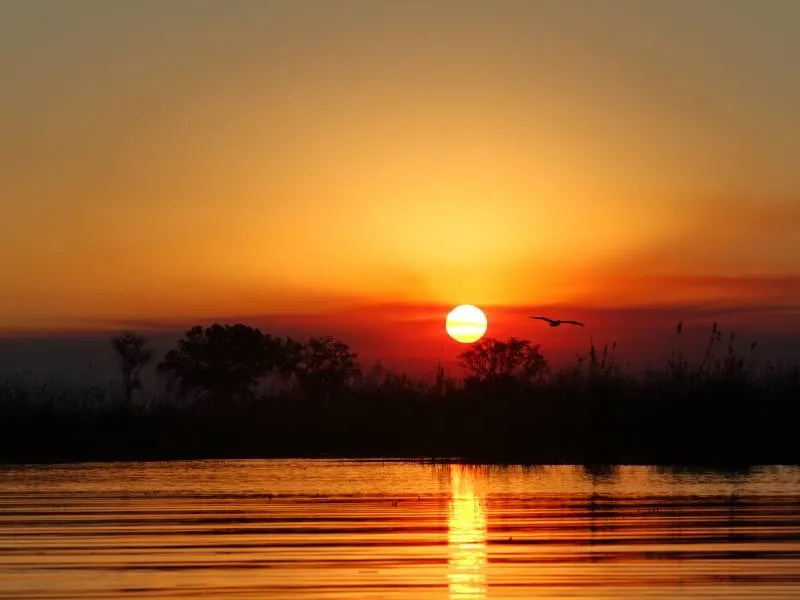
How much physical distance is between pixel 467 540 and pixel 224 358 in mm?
59253

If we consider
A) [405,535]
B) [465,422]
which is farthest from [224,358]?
[405,535]

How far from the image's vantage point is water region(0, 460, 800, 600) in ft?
50.1

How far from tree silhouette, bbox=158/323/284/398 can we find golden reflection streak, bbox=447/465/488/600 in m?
46.9

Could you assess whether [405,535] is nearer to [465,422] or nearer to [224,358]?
[465,422]

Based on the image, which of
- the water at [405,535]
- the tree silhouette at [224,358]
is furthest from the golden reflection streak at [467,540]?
the tree silhouette at [224,358]

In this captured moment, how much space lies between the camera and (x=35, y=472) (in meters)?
35.2

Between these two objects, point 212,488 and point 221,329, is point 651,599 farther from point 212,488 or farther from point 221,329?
point 221,329

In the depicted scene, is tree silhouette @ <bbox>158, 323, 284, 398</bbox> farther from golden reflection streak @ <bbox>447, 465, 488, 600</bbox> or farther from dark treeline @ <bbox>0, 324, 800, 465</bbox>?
golden reflection streak @ <bbox>447, 465, 488, 600</bbox>

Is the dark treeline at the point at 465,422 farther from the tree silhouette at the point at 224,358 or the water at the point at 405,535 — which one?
the tree silhouette at the point at 224,358

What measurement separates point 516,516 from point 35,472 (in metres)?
16.2

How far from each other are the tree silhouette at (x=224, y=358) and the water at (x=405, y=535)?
4361 centimetres

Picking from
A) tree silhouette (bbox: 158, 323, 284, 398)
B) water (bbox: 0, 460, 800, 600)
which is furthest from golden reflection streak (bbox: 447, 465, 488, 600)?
tree silhouette (bbox: 158, 323, 284, 398)

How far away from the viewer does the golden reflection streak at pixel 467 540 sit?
49.3 feet

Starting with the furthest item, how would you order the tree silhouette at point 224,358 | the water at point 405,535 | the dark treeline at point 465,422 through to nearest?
the tree silhouette at point 224,358 < the dark treeline at point 465,422 < the water at point 405,535
